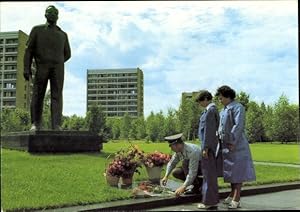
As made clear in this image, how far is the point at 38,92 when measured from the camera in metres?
12.9

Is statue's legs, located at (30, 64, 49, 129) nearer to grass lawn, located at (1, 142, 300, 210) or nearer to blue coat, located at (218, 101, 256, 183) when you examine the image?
grass lawn, located at (1, 142, 300, 210)

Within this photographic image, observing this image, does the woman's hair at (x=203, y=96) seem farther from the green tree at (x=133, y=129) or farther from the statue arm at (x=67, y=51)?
the green tree at (x=133, y=129)

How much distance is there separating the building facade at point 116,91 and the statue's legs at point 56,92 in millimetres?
20745

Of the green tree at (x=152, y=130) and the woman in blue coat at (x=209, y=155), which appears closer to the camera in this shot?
the woman in blue coat at (x=209, y=155)

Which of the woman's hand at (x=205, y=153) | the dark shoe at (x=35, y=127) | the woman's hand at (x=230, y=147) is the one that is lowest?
the woman's hand at (x=205, y=153)

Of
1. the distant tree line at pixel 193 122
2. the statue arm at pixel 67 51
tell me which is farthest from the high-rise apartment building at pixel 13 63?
the distant tree line at pixel 193 122

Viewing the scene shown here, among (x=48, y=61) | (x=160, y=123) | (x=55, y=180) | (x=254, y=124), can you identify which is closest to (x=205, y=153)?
(x=55, y=180)

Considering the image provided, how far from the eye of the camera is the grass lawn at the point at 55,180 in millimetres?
6359

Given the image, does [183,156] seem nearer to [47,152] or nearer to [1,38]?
[1,38]

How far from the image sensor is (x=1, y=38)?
30.4 ft

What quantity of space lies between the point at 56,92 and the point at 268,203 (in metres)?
7.71

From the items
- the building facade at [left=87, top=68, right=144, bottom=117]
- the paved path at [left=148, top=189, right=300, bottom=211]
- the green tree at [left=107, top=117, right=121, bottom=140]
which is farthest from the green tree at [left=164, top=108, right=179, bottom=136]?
the paved path at [left=148, top=189, right=300, bottom=211]

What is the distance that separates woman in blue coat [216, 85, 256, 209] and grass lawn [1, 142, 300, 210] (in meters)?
1.52

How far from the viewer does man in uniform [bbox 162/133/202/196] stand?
6.52m
